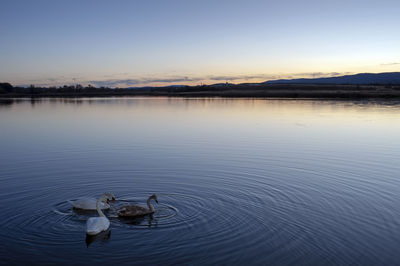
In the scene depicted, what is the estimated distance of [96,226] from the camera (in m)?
8.13

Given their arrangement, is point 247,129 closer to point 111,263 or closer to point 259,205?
point 259,205

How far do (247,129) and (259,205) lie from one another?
16.7m

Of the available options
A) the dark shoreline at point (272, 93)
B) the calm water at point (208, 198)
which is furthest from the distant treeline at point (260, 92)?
the calm water at point (208, 198)

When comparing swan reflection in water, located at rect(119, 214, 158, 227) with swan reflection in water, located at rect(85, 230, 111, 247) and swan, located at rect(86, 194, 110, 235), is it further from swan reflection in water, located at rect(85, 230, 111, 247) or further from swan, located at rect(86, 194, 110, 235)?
swan reflection in water, located at rect(85, 230, 111, 247)

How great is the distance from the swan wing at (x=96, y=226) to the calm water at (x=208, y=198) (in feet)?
0.63

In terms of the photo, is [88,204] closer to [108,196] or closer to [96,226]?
[108,196]

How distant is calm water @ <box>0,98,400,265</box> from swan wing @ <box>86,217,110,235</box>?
191 millimetres

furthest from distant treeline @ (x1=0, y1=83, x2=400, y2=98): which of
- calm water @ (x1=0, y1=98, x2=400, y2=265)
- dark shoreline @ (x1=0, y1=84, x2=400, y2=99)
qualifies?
calm water @ (x1=0, y1=98, x2=400, y2=265)

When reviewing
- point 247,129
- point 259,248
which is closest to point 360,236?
point 259,248

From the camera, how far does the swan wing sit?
26.4 ft

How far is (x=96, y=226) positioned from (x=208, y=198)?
3671mm

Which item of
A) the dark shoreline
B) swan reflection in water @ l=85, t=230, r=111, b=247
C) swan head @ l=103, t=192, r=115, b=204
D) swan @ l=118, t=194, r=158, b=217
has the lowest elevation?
swan reflection in water @ l=85, t=230, r=111, b=247

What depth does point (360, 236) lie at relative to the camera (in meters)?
8.32

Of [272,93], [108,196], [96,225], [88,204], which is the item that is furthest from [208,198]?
[272,93]
